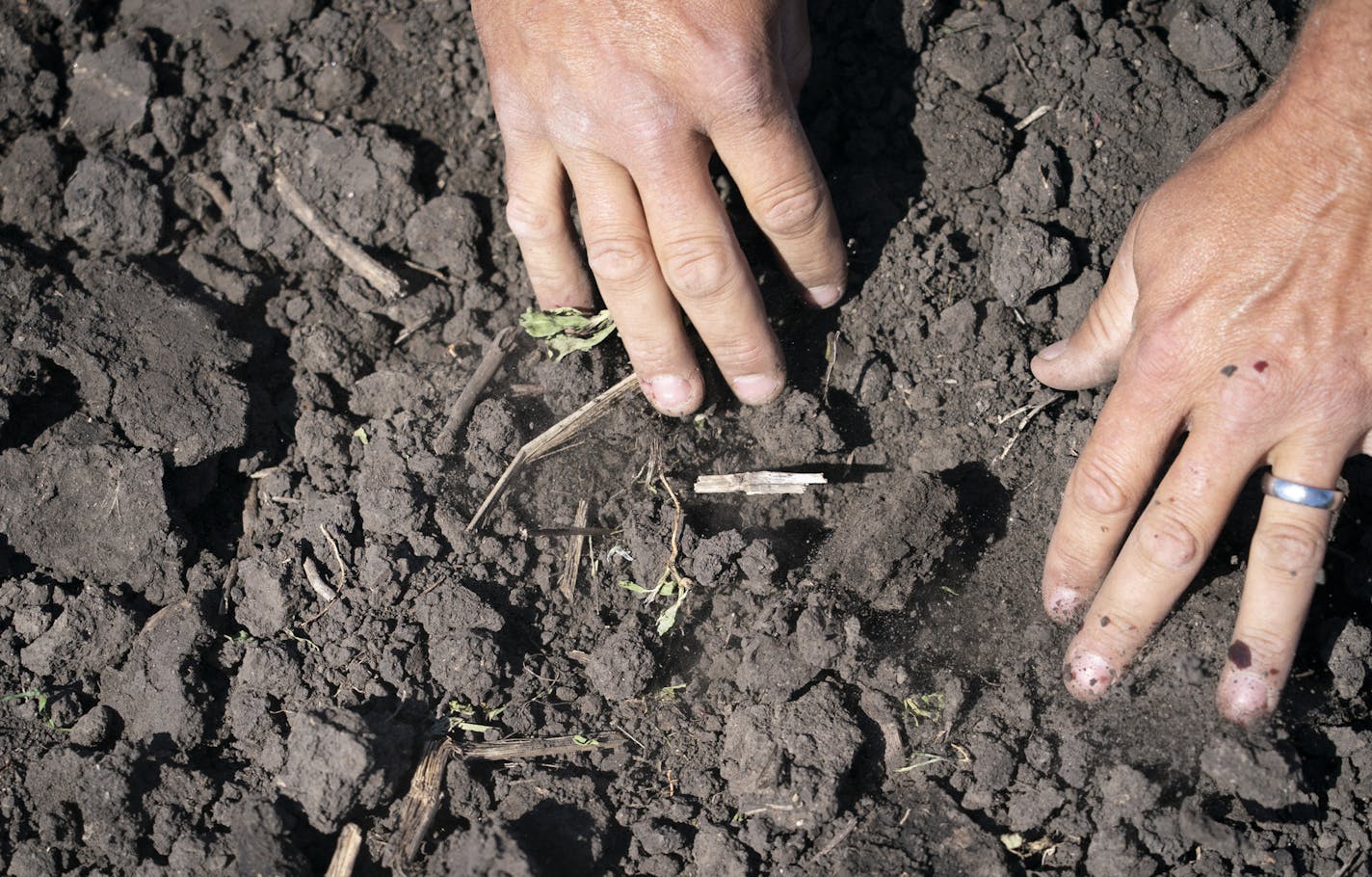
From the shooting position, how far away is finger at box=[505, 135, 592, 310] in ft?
10.0

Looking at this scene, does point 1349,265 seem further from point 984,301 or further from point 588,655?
point 588,655

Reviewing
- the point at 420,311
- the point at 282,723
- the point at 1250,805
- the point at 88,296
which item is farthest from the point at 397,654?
the point at 1250,805

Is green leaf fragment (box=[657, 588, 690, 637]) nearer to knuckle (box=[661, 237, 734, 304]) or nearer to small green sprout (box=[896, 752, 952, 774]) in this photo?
small green sprout (box=[896, 752, 952, 774])

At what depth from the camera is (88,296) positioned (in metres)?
3.29

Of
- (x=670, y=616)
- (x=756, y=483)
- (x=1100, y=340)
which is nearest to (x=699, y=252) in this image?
(x=756, y=483)

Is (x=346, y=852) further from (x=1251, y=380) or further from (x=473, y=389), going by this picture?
(x=1251, y=380)

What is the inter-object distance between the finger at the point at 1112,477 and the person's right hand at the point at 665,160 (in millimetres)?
878

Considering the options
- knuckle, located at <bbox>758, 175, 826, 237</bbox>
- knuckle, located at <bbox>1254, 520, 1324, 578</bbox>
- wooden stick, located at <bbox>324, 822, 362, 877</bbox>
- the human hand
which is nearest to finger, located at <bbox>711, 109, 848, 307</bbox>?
knuckle, located at <bbox>758, 175, 826, 237</bbox>

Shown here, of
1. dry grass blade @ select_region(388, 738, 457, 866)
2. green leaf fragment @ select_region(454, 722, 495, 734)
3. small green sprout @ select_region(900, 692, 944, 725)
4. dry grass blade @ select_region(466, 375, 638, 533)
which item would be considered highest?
dry grass blade @ select_region(466, 375, 638, 533)

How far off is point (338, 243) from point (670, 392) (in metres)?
1.27

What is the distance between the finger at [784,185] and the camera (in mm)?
2854

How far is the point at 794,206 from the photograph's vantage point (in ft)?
9.61

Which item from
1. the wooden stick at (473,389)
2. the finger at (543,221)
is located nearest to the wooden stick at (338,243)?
the wooden stick at (473,389)

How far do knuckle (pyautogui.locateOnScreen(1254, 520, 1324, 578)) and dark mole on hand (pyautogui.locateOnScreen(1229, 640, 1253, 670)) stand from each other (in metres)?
0.20
